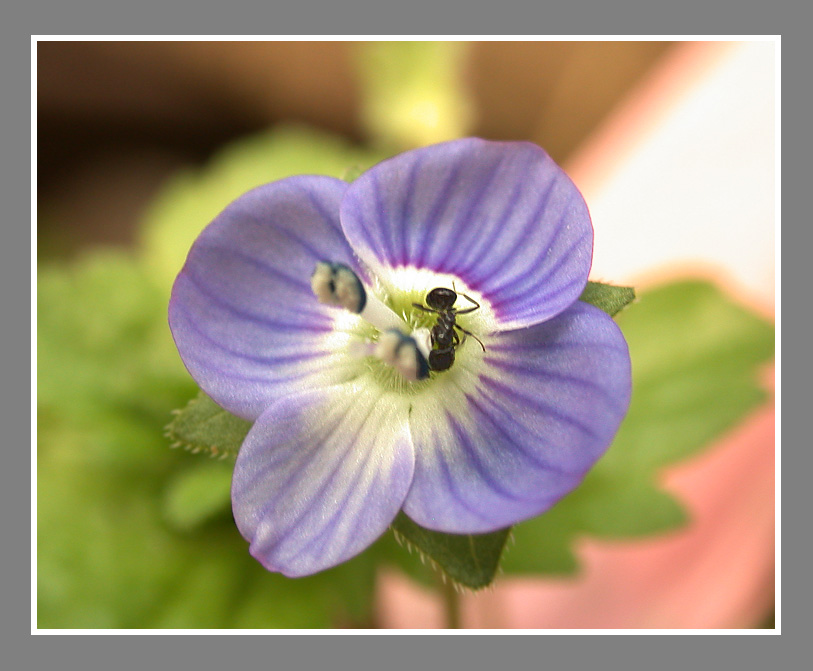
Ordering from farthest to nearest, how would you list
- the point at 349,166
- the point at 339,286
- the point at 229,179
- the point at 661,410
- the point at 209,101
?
1. the point at 209,101
2. the point at 229,179
3. the point at 349,166
4. the point at 661,410
5. the point at 339,286

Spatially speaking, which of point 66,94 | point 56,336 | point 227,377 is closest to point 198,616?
point 56,336

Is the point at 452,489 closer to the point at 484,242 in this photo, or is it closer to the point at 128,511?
the point at 484,242

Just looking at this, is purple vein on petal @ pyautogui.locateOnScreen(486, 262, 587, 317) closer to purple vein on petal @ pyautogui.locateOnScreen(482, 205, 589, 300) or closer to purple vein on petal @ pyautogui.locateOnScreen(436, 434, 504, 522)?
purple vein on petal @ pyautogui.locateOnScreen(482, 205, 589, 300)

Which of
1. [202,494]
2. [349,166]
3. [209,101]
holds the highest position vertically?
[209,101]

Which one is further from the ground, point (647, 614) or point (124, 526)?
point (124, 526)

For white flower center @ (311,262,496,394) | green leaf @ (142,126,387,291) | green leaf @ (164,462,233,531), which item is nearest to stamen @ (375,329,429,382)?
white flower center @ (311,262,496,394)

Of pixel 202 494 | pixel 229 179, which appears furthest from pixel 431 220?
pixel 229 179

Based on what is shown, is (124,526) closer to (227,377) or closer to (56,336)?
(56,336)

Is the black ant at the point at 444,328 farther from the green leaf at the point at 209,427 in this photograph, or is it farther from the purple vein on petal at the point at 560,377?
the green leaf at the point at 209,427
